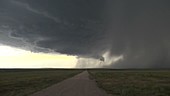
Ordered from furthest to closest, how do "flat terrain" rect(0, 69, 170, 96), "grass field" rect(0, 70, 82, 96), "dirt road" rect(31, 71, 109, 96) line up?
"grass field" rect(0, 70, 82, 96) < "flat terrain" rect(0, 69, 170, 96) < "dirt road" rect(31, 71, 109, 96)

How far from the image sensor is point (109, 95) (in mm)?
26047

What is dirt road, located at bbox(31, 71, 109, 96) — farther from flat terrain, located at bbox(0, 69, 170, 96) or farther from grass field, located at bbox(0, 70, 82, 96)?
grass field, located at bbox(0, 70, 82, 96)

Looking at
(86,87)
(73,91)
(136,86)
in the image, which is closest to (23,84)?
(86,87)

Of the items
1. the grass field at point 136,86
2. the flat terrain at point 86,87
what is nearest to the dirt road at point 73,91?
the flat terrain at point 86,87

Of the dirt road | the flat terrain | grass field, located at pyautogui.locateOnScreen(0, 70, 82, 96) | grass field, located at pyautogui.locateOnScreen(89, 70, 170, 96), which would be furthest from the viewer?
grass field, located at pyautogui.locateOnScreen(0, 70, 82, 96)

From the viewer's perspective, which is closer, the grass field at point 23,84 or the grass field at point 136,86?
the grass field at point 136,86

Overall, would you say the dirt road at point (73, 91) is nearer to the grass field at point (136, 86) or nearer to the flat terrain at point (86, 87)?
the flat terrain at point (86, 87)

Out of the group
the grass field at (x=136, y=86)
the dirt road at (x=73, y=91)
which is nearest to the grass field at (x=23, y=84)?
the dirt road at (x=73, y=91)

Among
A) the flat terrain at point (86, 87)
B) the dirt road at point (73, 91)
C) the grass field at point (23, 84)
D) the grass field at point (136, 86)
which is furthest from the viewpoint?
the grass field at point (23, 84)

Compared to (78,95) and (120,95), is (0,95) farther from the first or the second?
(120,95)

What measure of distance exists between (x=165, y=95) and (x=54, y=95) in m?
10.9

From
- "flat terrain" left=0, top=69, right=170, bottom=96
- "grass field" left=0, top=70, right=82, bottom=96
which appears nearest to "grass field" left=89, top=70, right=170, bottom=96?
"flat terrain" left=0, top=69, right=170, bottom=96

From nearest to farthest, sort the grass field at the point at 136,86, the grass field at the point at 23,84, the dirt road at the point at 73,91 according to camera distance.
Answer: the dirt road at the point at 73,91 < the grass field at the point at 136,86 < the grass field at the point at 23,84

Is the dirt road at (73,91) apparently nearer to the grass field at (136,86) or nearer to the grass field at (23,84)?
the grass field at (136,86)
